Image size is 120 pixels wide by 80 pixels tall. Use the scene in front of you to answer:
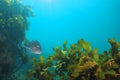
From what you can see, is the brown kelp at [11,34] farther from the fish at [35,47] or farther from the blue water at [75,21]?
the blue water at [75,21]

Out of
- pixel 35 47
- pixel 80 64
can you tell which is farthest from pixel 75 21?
pixel 80 64

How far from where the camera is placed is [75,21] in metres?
31.7

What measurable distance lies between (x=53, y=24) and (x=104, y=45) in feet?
26.7

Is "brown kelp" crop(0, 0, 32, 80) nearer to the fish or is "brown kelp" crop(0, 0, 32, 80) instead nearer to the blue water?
the fish

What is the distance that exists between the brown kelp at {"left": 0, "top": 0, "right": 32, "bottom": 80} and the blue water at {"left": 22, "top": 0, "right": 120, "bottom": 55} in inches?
716

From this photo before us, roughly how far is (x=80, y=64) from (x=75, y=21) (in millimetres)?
28257

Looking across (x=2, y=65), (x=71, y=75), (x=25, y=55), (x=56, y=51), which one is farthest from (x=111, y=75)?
(x=25, y=55)

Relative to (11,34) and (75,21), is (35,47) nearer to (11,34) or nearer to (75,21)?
(11,34)

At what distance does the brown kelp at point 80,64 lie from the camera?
140 inches

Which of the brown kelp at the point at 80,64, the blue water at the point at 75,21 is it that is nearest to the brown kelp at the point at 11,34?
the brown kelp at the point at 80,64

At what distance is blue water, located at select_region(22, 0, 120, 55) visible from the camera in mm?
28156

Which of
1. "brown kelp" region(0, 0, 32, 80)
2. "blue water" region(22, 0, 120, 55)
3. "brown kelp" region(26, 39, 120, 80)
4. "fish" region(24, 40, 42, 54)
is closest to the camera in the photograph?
"brown kelp" region(26, 39, 120, 80)

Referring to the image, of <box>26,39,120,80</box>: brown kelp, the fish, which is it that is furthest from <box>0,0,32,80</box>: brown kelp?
<box>26,39,120,80</box>: brown kelp

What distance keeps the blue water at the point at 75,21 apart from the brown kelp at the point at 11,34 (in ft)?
59.6
